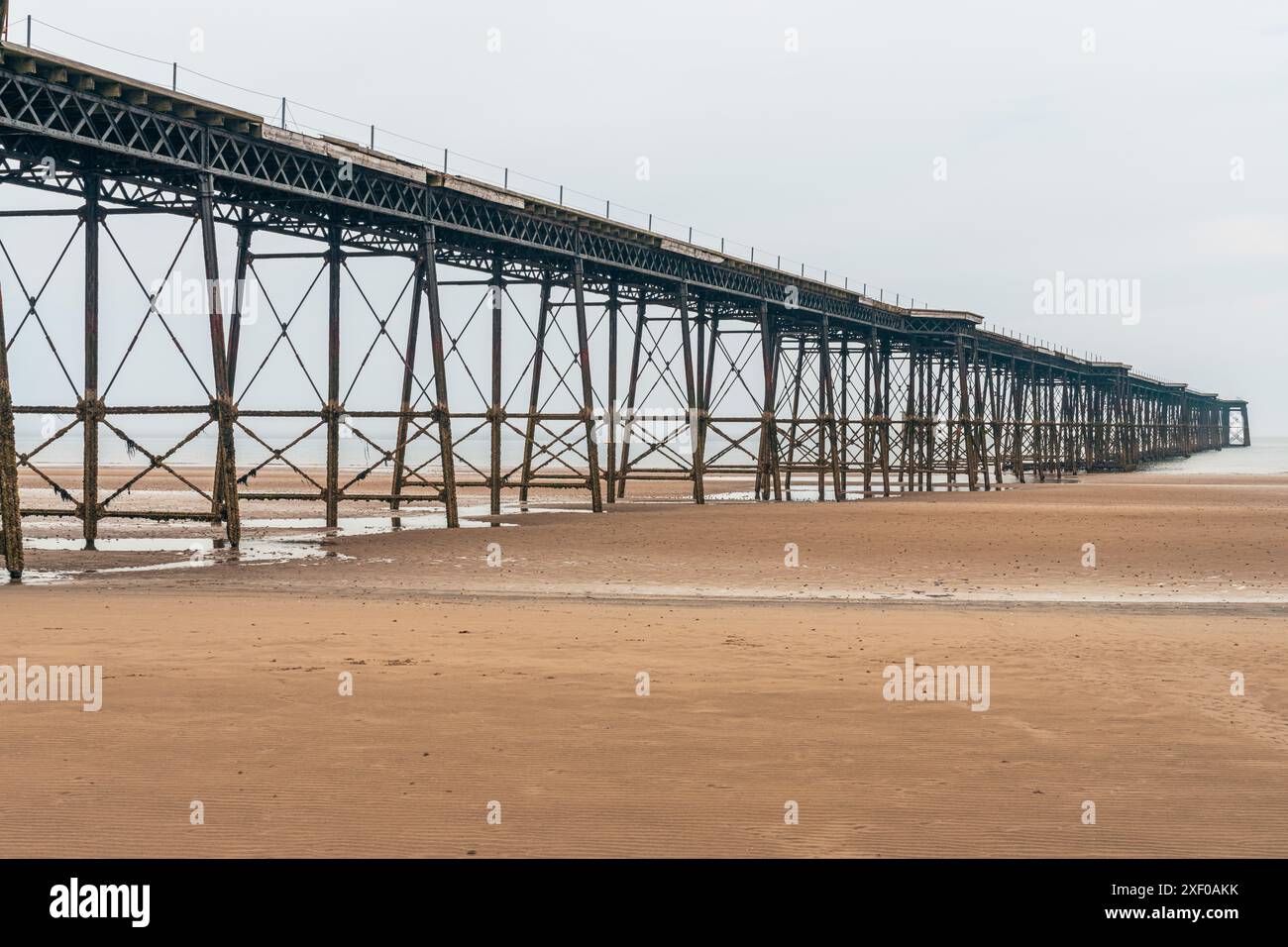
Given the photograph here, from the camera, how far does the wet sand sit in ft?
19.8

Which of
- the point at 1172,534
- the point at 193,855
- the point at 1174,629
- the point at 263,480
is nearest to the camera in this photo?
the point at 193,855

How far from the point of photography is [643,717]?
8.34 m

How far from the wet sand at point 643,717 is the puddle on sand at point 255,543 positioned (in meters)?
1.04

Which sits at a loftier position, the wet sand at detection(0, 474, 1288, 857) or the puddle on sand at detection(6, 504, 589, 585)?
the puddle on sand at detection(6, 504, 589, 585)

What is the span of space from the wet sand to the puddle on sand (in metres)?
1.04

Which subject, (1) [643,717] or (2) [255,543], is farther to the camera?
(2) [255,543]

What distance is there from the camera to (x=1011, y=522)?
97.9 feet

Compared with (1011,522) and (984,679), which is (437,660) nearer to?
(984,679)

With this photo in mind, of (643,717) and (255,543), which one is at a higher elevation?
(255,543)

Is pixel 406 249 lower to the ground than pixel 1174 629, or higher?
higher

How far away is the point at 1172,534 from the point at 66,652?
850 inches

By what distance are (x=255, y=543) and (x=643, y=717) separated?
54.5 feet

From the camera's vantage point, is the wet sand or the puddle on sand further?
the puddle on sand
